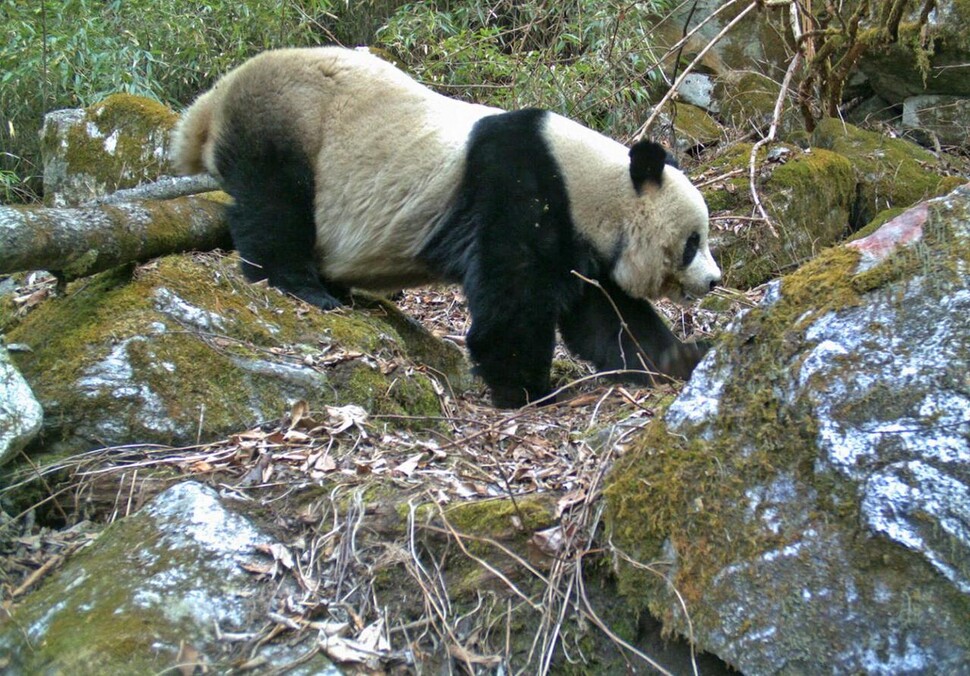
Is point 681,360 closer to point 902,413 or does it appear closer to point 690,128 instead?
point 902,413

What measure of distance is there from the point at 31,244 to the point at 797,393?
3.21 m

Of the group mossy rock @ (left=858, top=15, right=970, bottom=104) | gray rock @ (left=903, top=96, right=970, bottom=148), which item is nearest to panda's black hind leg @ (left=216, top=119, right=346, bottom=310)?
mossy rock @ (left=858, top=15, right=970, bottom=104)

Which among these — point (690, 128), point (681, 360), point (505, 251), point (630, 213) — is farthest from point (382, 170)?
point (690, 128)

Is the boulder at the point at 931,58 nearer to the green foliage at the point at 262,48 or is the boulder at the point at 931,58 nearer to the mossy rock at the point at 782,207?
the mossy rock at the point at 782,207

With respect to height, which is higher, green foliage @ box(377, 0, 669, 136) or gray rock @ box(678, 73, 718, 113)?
green foliage @ box(377, 0, 669, 136)

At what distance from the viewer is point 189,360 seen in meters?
4.36

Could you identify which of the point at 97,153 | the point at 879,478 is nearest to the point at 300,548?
the point at 879,478

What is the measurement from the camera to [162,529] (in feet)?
11.1

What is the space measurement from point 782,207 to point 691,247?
236cm

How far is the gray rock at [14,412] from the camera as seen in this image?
3.63 metres

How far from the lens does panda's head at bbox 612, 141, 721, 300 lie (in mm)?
5762

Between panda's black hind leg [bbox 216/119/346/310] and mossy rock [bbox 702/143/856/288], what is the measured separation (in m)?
3.44

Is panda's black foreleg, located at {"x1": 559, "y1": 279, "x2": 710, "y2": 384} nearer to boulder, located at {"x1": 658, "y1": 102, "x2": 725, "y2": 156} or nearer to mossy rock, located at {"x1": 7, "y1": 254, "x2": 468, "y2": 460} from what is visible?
mossy rock, located at {"x1": 7, "y1": 254, "x2": 468, "y2": 460}

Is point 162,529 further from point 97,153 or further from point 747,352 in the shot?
point 97,153
